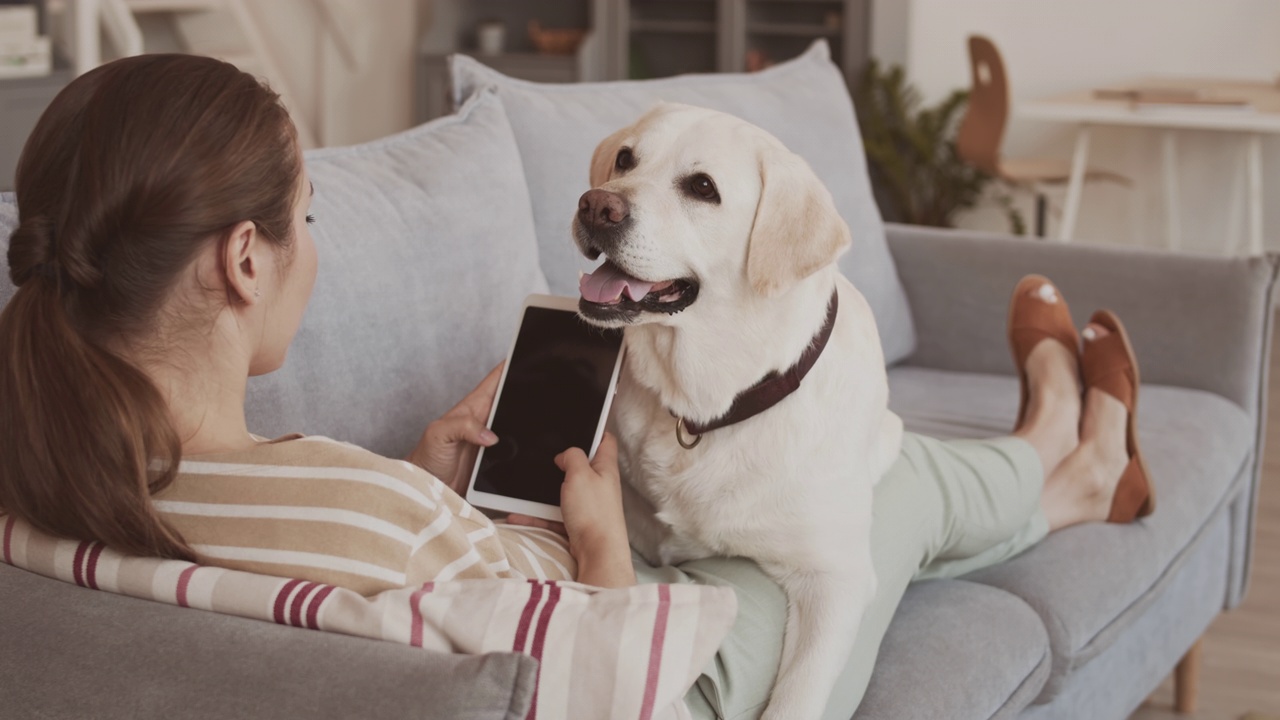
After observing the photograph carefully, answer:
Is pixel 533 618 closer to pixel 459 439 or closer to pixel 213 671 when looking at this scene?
pixel 213 671

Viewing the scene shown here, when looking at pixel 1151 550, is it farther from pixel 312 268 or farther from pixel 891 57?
pixel 891 57

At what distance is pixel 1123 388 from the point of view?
1899 millimetres

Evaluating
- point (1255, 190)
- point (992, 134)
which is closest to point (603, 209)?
point (992, 134)

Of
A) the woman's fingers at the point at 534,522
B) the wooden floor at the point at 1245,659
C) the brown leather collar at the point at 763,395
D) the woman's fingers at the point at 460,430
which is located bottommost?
the wooden floor at the point at 1245,659

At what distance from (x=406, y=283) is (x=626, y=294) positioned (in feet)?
1.20

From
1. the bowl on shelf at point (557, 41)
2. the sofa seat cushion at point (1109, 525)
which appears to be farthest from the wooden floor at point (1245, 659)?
the bowl on shelf at point (557, 41)

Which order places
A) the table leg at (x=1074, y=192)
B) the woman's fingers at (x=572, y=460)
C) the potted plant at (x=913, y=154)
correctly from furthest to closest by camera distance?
the potted plant at (x=913, y=154), the table leg at (x=1074, y=192), the woman's fingers at (x=572, y=460)

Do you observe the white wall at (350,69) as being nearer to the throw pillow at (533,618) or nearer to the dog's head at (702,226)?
the dog's head at (702,226)

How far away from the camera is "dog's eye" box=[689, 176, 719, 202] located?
1.23 meters

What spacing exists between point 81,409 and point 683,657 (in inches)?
17.7

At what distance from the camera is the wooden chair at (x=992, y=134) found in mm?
4586

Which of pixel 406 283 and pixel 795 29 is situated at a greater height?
pixel 795 29

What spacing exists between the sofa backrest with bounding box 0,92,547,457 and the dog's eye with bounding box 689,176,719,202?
0.41 meters

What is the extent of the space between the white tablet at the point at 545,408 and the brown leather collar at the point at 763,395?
10 centimetres
